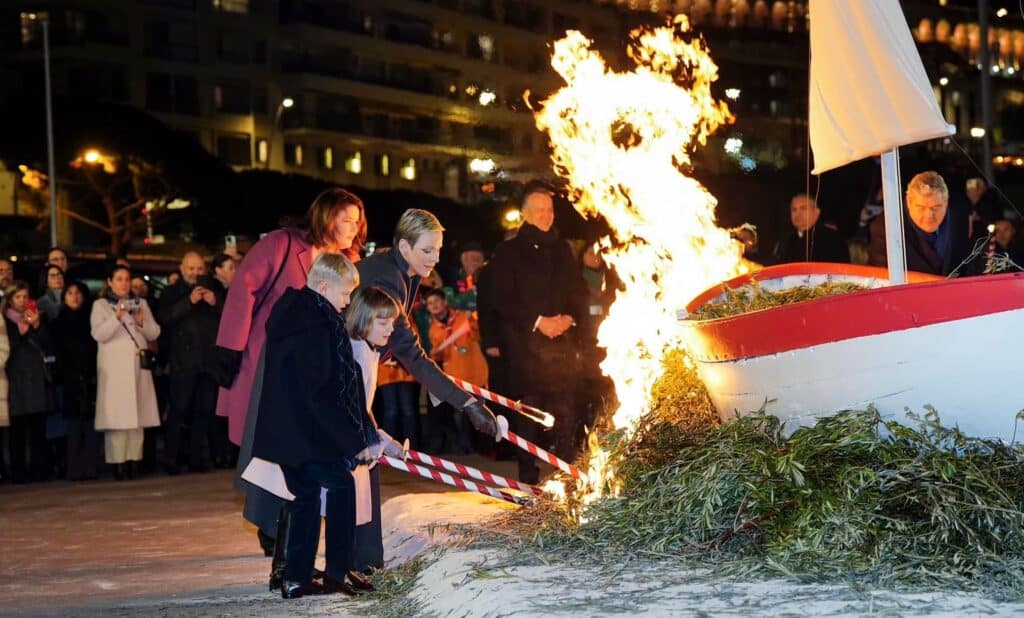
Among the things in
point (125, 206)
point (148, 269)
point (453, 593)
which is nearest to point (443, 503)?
→ point (453, 593)

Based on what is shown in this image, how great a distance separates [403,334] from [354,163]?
80.5 meters

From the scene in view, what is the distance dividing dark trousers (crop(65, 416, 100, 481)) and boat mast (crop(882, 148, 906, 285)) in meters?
9.95

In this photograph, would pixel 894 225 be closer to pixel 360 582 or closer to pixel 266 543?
pixel 360 582

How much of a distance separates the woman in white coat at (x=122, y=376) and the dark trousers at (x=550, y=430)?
189 inches

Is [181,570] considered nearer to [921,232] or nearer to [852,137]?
[852,137]

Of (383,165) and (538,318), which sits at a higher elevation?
(383,165)

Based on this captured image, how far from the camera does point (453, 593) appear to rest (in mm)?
7285

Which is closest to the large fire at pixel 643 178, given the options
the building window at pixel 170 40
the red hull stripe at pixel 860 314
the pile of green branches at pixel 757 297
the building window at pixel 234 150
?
the pile of green branches at pixel 757 297

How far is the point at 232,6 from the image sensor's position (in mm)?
85625

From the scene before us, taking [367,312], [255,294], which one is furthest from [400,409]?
[367,312]

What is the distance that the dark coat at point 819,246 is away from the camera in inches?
538

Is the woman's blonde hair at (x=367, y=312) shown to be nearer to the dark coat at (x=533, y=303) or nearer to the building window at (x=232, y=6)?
the dark coat at (x=533, y=303)

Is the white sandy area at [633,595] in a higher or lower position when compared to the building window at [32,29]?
lower

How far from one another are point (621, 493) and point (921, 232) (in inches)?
164
